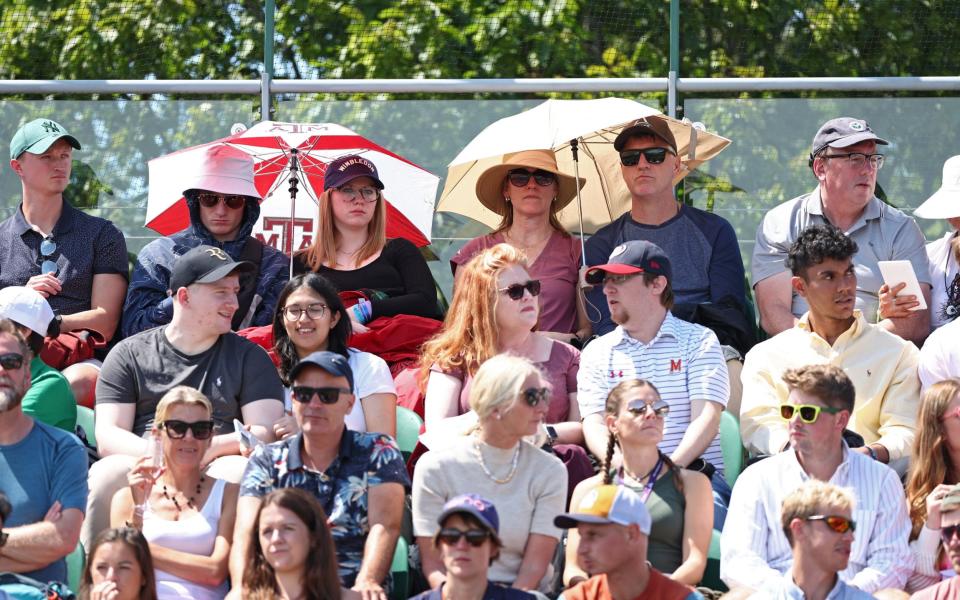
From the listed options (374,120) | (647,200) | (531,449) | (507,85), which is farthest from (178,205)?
(531,449)

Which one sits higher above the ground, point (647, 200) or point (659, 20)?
point (659, 20)

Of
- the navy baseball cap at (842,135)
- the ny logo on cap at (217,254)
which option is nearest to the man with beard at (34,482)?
the ny logo on cap at (217,254)

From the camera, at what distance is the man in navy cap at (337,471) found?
5.31 m

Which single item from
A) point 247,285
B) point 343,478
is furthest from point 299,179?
point 343,478

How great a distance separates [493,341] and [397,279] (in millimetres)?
1097

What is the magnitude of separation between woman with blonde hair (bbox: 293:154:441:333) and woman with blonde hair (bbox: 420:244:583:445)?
0.82m

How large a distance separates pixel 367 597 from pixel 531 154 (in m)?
2.97

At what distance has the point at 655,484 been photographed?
5398 millimetres

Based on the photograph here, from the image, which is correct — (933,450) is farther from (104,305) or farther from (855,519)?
(104,305)

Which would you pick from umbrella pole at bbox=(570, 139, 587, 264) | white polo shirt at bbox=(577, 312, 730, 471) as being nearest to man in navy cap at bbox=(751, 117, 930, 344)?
umbrella pole at bbox=(570, 139, 587, 264)

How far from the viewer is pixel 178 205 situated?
781 centimetres

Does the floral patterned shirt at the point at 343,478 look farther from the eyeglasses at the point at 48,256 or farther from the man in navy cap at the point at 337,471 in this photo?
the eyeglasses at the point at 48,256

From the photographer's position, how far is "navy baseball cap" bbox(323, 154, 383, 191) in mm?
7188

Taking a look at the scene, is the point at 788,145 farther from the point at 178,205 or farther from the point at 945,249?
the point at 178,205
